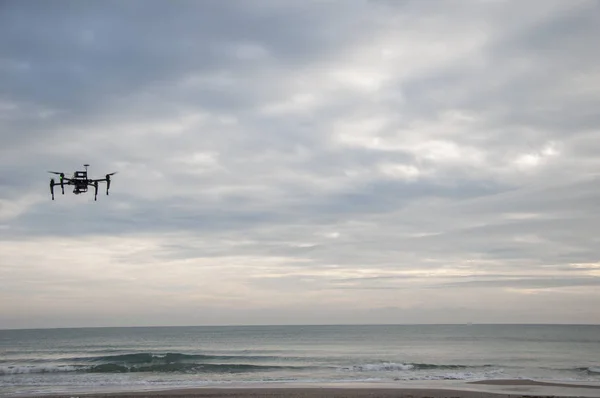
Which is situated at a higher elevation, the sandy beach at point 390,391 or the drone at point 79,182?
the drone at point 79,182

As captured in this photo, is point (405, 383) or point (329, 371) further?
point (329, 371)

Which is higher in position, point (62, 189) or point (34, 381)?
point (62, 189)

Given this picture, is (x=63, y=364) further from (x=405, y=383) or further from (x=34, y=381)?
(x=405, y=383)

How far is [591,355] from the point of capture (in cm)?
5931

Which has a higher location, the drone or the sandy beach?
the drone

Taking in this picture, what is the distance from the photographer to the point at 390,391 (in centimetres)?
2931

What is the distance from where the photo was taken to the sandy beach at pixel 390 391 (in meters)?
28.0

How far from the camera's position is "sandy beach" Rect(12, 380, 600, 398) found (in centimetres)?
2795

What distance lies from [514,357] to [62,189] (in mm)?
50410

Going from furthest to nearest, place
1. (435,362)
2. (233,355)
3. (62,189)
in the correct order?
(233,355) < (435,362) < (62,189)

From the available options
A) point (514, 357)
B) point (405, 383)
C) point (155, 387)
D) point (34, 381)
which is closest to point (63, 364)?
point (34, 381)

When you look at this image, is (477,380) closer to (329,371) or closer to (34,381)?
(329,371)

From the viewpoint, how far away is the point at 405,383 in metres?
33.6

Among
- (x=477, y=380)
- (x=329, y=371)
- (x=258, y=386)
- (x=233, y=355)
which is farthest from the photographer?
(x=233, y=355)
